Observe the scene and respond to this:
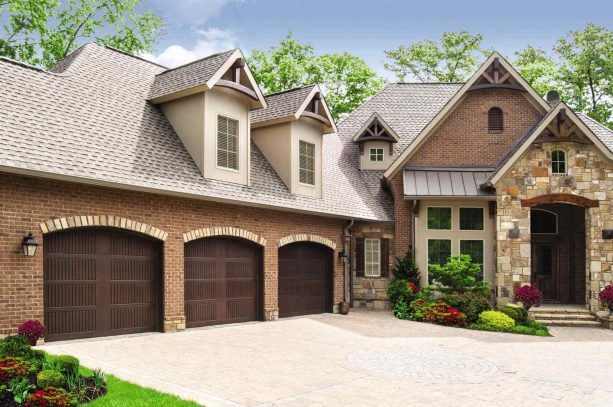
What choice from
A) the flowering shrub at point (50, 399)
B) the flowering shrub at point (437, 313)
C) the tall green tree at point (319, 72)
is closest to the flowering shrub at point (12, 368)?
the flowering shrub at point (50, 399)

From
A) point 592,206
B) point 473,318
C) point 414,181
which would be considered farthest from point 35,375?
point 592,206

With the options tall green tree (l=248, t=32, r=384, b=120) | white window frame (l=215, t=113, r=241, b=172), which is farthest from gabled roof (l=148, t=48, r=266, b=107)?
tall green tree (l=248, t=32, r=384, b=120)

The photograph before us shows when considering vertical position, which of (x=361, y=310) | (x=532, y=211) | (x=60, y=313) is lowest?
(x=361, y=310)

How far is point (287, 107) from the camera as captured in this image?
1864 cm

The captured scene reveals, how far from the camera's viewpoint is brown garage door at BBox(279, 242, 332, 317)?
1859 cm

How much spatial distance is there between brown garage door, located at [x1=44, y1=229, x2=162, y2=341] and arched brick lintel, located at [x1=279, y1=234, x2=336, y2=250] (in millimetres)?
4784

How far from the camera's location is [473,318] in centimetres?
1833

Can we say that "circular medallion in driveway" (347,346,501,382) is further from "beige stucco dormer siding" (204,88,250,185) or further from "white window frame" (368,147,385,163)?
"white window frame" (368,147,385,163)

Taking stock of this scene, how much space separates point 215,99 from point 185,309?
5.59 meters

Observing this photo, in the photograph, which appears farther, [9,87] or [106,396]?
[9,87]

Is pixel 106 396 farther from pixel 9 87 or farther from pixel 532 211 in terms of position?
pixel 532 211

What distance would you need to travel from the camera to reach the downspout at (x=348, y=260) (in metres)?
21.3

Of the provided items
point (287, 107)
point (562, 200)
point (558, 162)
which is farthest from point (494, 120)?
point (287, 107)

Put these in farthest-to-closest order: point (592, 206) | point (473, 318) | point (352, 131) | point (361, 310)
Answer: point (352, 131) → point (361, 310) → point (592, 206) → point (473, 318)
